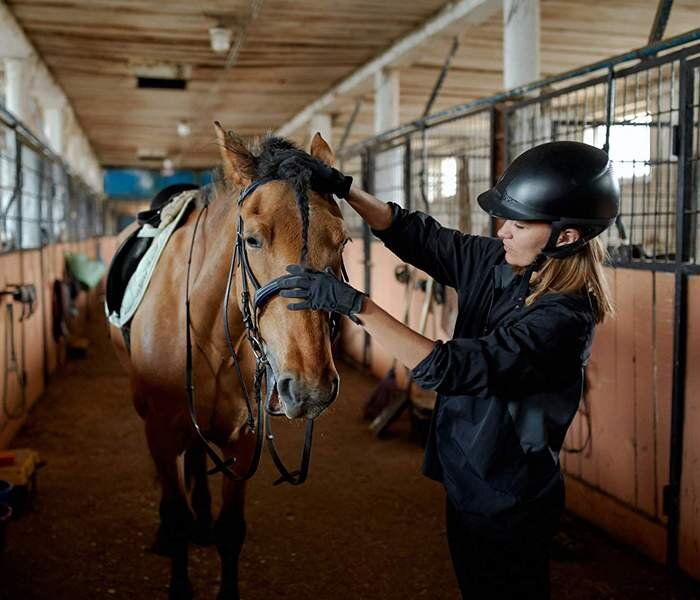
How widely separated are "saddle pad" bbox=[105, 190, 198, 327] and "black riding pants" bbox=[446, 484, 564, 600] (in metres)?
1.54

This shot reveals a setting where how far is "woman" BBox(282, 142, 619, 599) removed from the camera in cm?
140

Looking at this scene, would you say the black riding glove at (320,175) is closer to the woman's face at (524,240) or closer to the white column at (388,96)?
the woman's face at (524,240)

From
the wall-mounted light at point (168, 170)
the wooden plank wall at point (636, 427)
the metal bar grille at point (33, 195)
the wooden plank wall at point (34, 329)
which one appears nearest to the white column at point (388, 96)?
the metal bar grille at point (33, 195)

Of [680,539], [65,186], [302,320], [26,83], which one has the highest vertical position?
[26,83]

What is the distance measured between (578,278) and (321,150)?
34.4 inches

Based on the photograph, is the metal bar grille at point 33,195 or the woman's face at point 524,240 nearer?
the woman's face at point 524,240

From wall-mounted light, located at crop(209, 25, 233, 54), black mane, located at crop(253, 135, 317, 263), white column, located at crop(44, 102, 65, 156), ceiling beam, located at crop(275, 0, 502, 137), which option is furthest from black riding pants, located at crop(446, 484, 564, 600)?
white column, located at crop(44, 102, 65, 156)

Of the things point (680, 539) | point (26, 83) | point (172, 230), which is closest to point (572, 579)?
point (680, 539)

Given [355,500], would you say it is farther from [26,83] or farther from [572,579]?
[26,83]

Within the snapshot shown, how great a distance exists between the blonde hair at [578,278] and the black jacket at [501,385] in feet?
0.09

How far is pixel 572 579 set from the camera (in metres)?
2.73

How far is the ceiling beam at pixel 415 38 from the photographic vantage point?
18.6ft

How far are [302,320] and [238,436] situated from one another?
106 cm

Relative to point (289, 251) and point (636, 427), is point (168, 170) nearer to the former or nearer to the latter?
point (636, 427)
